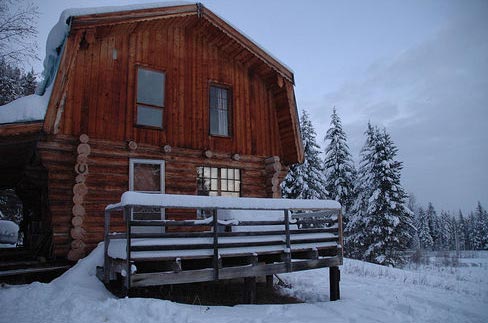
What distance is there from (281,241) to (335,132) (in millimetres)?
25877

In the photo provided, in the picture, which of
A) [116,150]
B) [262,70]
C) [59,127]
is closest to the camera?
[59,127]

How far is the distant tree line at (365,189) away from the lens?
27.4m

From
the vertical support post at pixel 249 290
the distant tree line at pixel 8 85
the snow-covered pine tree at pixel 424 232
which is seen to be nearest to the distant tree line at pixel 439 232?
the snow-covered pine tree at pixel 424 232

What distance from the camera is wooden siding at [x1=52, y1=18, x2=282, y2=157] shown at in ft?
34.7

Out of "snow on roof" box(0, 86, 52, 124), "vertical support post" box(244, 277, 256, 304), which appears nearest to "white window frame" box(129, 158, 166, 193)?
"snow on roof" box(0, 86, 52, 124)

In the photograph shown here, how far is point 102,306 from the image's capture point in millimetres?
6301

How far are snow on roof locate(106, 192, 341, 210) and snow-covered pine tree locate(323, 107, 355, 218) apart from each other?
77.3 feet

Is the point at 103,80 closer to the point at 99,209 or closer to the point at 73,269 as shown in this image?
the point at 99,209

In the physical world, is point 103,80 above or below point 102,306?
above

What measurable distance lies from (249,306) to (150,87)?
764cm

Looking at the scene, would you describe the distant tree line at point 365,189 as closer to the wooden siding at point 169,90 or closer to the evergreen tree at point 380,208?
the evergreen tree at point 380,208

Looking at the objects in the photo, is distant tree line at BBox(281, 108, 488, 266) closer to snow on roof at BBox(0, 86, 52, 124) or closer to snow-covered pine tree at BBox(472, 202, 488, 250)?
snow on roof at BBox(0, 86, 52, 124)

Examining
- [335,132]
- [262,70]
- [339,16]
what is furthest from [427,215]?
[339,16]

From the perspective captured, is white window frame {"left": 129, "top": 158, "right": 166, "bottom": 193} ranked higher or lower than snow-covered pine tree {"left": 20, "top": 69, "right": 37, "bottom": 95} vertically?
lower
